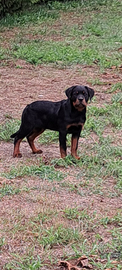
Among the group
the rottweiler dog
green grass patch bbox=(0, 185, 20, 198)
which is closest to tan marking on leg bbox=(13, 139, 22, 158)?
the rottweiler dog

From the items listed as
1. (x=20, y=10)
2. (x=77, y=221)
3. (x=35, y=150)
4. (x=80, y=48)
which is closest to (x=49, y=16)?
(x=20, y=10)

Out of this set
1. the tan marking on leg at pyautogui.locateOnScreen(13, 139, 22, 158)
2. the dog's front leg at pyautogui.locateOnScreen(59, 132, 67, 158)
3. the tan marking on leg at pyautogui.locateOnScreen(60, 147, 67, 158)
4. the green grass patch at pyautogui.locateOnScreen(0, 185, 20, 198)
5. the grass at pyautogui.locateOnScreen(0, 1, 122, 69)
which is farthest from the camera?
the grass at pyautogui.locateOnScreen(0, 1, 122, 69)

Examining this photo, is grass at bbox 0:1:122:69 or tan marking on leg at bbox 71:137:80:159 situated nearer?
tan marking on leg at bbox 71:137:80:159

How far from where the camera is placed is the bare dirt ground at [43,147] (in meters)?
5.00

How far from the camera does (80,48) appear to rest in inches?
540

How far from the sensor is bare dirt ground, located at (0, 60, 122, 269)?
500 cm

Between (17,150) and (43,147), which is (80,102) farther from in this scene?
(43,147)

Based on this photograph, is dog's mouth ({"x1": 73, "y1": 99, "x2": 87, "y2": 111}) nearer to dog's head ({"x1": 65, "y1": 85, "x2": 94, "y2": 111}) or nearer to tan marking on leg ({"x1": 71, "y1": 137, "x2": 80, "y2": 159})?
dog's head ({"x1": 65, "y1": 85, "x2": 94, "y2": 111})

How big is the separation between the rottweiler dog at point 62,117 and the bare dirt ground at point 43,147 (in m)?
0.34

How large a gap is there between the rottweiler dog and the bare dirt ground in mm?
341

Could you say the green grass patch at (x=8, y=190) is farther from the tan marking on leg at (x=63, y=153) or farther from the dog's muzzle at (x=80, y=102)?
the dog's muzzle at (x=80, y=102)

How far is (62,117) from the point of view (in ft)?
A: 21.1

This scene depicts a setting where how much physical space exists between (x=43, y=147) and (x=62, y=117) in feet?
3.72

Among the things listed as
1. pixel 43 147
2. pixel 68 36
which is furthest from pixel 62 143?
pixel 68 36
